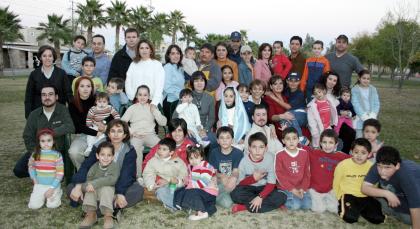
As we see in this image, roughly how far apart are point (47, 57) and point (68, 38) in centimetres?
3890

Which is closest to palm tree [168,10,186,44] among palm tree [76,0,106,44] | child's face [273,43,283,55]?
palm tree [76,0,106,44]

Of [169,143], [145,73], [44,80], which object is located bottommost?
[169,143]

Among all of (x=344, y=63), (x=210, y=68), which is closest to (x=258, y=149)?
(x=210, y=68)

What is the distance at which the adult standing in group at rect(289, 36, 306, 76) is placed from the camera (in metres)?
6.55

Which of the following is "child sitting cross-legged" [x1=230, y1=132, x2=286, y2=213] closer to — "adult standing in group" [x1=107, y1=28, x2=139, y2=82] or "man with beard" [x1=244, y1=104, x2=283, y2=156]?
"man with beard" [x1=244, y1=104, x2=283, y2=156]

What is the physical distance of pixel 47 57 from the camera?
5211mm

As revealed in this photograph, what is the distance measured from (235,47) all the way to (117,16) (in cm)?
3682

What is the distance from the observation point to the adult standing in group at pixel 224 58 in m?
6.38

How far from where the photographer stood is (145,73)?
18.7ft

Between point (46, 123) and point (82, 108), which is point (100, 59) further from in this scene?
point (46, 123)

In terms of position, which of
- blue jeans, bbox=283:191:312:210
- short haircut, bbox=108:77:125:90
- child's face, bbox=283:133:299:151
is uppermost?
short haircut, bbox=108:77:125:90

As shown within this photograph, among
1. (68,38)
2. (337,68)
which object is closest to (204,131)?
(337,68)

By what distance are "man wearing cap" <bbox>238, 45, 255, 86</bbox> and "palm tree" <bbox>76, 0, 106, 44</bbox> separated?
36.3 metres

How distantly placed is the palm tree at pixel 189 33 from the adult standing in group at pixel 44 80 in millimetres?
48129
